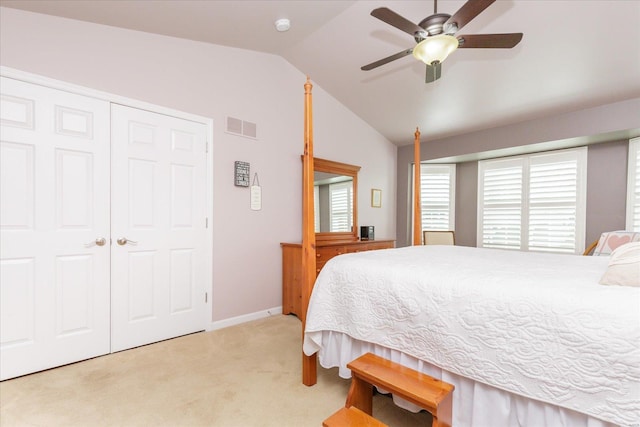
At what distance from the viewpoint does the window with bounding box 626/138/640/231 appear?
10.9 ft

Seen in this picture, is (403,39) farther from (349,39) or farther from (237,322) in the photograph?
(237,322)

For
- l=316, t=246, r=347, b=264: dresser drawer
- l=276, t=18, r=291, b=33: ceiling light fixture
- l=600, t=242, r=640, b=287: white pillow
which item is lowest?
l=316, t=246, r=347, b=264: dresser drawer

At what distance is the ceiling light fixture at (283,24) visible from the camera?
2861 millimetres

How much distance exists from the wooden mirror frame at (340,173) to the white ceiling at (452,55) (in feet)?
3.22

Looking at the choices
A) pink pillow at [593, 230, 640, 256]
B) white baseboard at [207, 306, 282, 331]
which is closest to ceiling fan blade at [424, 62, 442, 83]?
pink pillow at [593, 230, 640, 256]

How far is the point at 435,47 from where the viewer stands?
1.94 meters

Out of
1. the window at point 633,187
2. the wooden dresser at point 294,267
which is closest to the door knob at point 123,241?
the wooden dresser at point 294,267

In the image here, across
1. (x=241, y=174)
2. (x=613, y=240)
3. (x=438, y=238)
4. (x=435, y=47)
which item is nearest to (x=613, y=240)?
(x=613, y=240)

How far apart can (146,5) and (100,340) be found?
2716mm

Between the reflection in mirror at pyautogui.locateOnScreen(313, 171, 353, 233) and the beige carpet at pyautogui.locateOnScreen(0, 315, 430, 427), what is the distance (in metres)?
1.85

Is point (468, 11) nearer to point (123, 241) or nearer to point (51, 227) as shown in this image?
point (123, 241)

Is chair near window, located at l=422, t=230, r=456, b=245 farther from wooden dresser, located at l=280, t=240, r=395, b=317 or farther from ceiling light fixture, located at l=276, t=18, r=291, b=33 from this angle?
ceiling light fixture, located at l=276, t=18, r=291, b=33

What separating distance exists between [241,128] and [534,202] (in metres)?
4.00

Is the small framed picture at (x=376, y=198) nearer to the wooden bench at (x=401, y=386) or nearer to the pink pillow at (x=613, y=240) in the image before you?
the pink pillow at (x=613, y=240)
